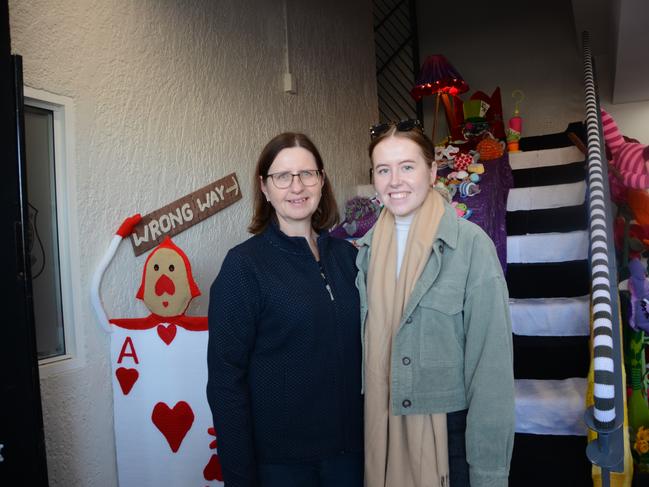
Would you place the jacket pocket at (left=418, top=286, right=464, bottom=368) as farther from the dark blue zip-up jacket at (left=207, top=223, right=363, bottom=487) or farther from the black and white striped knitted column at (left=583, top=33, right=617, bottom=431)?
the black and white striped knitted column at (left=583, top=33, right=617, bottom=431)

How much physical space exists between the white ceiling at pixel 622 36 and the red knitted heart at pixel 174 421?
287cm

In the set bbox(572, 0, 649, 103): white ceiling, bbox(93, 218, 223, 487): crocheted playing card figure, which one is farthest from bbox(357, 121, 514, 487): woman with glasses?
bbox(572, 0, 649, 103): white ceiling

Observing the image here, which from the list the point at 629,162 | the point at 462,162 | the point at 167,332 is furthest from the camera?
the point at 462,162

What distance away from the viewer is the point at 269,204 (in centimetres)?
149

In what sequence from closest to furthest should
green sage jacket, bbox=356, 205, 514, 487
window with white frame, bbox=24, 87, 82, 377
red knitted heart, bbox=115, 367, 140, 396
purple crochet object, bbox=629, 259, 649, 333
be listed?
green sage jacket, bbox=356, 205, 514, 487 < window with white frame, bbox=24, 87, 82, 377 < red knitted heart, bbox=115, 367, 140, 396 < purple crochet object, bbox=629, 259, 649, 333

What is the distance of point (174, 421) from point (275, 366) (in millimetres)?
863

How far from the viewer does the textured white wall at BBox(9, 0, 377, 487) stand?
1927 mm

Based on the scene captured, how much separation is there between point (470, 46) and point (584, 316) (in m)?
4.24

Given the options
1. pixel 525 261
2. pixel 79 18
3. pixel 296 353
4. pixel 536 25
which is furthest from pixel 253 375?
pixel 536 25

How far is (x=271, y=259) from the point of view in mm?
1329

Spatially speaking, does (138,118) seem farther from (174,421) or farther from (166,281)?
(174,421)

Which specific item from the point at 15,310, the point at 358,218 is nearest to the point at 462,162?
the point at 358,218

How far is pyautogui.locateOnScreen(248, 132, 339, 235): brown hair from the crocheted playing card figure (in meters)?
0.59

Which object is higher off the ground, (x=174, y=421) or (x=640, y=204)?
(x=640, y=204)
